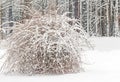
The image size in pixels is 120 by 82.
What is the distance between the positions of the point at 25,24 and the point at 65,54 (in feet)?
3.13

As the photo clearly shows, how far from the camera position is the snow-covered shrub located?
6988mm

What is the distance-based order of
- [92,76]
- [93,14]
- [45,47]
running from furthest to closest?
[93,14]
[45,47]
[92,76]

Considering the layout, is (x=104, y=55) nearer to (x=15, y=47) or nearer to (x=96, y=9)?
(x=15, y=47)

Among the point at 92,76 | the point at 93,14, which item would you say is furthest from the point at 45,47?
the point at 93,14

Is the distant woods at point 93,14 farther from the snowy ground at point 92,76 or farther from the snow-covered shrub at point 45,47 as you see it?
the snow-covered shrub at point 45,47

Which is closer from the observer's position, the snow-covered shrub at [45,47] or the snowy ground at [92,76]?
the snowy ground at [92,76]

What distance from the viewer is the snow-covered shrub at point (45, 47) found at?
22.9 feet

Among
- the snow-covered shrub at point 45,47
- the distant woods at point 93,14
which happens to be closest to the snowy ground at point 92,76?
the snow-covered shrub at point 45,47

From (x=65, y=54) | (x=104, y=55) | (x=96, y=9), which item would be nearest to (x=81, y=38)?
(x=65, y=54)

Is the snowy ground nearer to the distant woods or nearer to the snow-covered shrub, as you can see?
the snow-covered shrub

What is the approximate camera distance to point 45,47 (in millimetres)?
6996

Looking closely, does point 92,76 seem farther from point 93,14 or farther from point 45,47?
point 93,14

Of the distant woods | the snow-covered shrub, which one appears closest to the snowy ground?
the snow-covered shrub

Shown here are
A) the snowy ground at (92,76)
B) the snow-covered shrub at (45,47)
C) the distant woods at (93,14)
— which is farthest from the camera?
the distant woods at (93,14)
